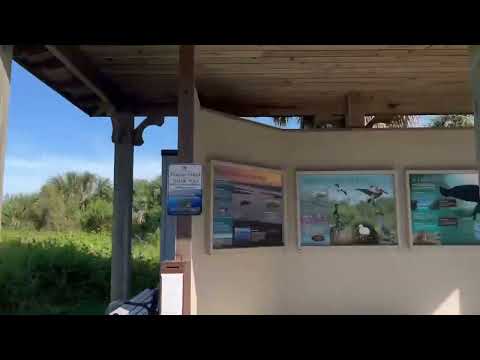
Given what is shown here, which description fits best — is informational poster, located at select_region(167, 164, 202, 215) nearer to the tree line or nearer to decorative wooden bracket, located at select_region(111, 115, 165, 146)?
decorative wooden bracket, located at select_region(111, 115, 165, 146)

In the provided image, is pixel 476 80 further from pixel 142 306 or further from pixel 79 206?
pixel 79 206

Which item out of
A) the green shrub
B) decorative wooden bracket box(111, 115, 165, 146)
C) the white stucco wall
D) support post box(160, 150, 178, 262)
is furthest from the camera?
the green shrub

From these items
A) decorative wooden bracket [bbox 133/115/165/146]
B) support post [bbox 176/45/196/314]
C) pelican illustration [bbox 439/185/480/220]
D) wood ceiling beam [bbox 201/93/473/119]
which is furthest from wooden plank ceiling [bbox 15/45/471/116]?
pelican illustration [bbox 439/185/480/220]

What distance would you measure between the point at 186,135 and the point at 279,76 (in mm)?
1850

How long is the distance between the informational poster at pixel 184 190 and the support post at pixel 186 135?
13 cm

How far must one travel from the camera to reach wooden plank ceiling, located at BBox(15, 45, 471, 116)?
404 centimetres

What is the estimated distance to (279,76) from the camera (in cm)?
472

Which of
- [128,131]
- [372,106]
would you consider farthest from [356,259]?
[128,131]

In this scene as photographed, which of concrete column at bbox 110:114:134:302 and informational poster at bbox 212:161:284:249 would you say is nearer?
informational poster at bbox 212:161:284:249

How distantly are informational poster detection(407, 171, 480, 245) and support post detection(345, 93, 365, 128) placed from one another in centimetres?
88

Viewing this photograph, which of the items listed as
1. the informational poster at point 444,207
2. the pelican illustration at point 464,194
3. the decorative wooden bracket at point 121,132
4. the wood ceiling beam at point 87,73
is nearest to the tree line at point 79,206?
the decorative wooden bracket at point 121,132

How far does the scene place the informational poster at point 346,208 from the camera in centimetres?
477
